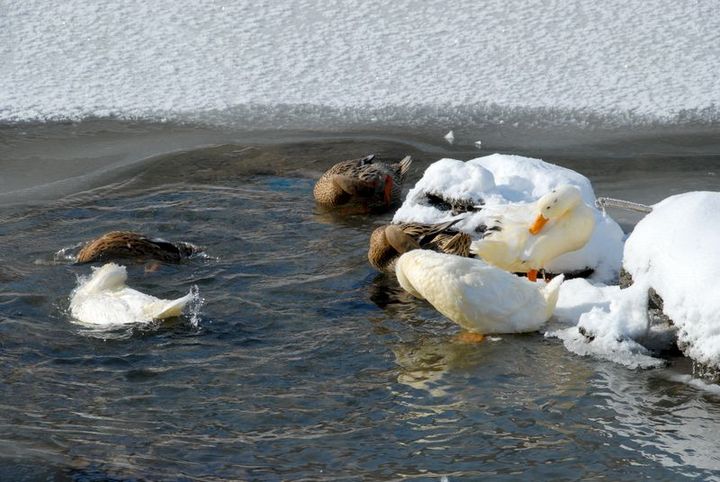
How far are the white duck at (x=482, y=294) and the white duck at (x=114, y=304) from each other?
4.53 ft

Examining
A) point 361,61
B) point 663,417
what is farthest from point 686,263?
point 361,61

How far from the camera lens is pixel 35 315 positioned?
659cm

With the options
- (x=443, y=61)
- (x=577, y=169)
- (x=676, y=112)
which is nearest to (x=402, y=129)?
(x=443, y=61)

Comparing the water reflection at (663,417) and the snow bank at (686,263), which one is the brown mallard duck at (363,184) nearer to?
the snow bank at (686,263)

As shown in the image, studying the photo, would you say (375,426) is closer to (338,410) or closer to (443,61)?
(338,410)

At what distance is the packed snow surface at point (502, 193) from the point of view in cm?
721

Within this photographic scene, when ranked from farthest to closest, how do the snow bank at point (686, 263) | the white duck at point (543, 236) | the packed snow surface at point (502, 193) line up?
the packed snow surface at point (502, 193) → the white duck at point (543, 236) → the snow bank at point (686, 263)

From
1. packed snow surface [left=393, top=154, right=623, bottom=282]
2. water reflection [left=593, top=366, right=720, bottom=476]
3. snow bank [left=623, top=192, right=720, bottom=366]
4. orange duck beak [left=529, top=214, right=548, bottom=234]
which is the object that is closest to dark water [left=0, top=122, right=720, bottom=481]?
water reflection [left=593, top=366, right=720, bottom=476]

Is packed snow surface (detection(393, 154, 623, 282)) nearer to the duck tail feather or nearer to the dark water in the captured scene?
the dark water

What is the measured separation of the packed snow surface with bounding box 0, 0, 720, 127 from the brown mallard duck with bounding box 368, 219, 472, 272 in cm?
239

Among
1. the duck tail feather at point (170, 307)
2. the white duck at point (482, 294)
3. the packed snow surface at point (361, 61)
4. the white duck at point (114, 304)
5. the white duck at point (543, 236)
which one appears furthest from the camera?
the packed snow surface at point (361, 61)

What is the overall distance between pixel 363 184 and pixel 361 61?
6.97 feet

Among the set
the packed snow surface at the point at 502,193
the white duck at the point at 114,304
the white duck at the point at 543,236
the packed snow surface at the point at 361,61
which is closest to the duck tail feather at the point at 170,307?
the white duck at the point at 114,304

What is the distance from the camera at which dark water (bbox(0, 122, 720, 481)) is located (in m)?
4.87
